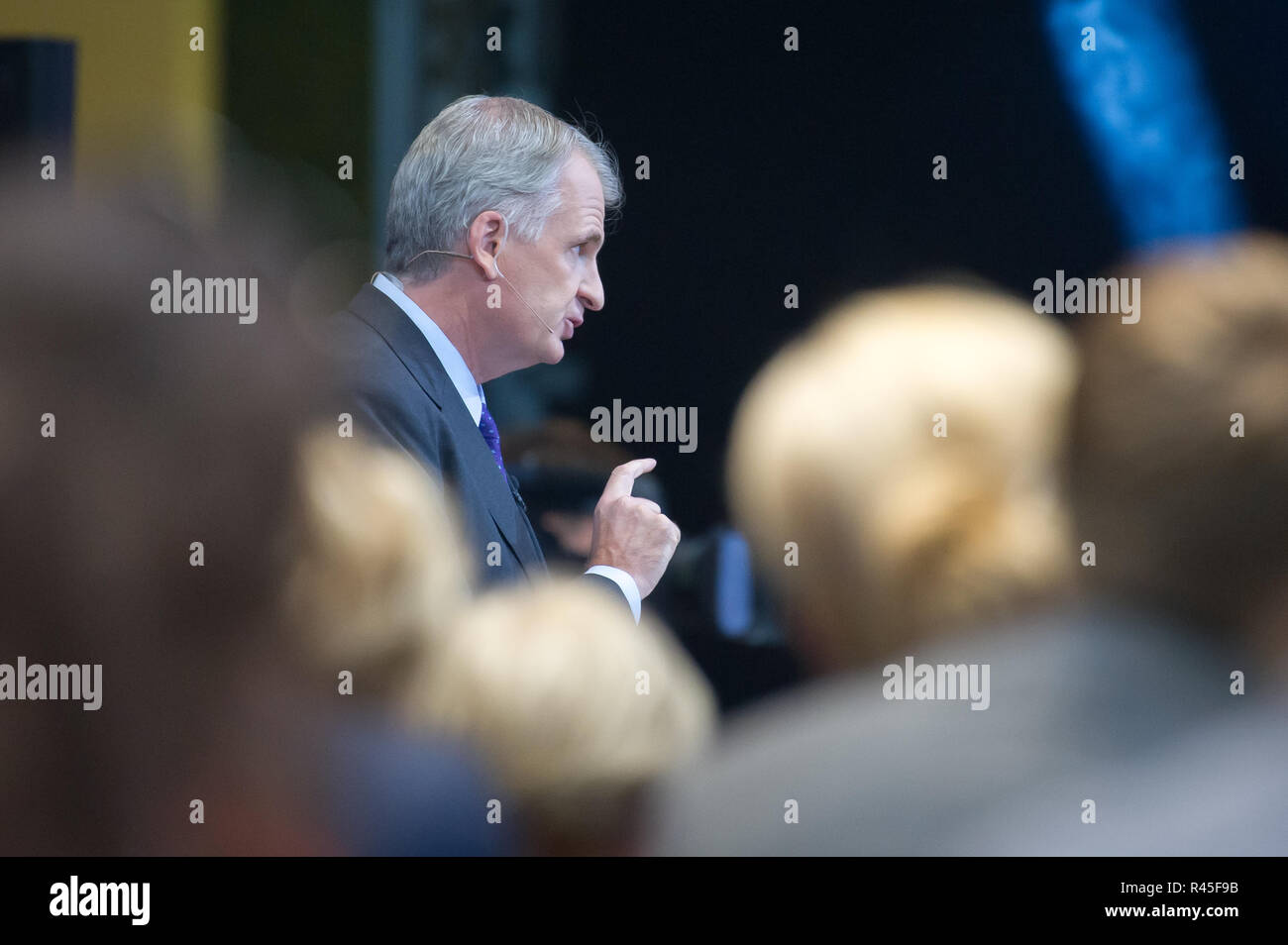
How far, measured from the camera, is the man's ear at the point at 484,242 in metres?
2.03

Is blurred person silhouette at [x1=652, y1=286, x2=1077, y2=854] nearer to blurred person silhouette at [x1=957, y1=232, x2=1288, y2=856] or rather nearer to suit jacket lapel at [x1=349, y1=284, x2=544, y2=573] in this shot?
blurred person silhouette at [x1=957, y1=232, x2=1288, y2=856]

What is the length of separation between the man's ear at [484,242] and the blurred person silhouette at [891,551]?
0.56 meters

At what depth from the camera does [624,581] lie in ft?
6.53

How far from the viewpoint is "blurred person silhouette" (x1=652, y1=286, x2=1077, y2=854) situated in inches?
59.7

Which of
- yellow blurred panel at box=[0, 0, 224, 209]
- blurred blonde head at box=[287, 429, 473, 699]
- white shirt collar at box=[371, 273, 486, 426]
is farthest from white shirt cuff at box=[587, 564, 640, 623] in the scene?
yellow blurred panel at box=[0, 0, 224, 209]

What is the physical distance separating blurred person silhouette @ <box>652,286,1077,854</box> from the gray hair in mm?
596

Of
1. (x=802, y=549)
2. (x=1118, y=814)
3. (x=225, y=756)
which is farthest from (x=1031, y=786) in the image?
(x=225, y=756)

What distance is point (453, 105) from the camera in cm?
212

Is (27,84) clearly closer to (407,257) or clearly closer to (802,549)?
(407,257)

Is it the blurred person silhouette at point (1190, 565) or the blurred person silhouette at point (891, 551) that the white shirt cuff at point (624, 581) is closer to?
the blurred person silhouette at point (891, 551)

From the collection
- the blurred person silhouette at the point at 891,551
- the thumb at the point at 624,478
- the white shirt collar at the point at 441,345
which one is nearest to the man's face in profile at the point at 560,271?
the white shirt collar at the point at 441,345

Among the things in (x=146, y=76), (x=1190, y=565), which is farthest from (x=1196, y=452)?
(x=146, y=76)

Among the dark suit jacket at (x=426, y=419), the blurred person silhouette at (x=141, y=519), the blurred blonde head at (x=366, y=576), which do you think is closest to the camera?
the blurred person silhouette at (x=141, y=519)

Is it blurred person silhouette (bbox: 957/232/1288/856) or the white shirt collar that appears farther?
the white shirt collar
